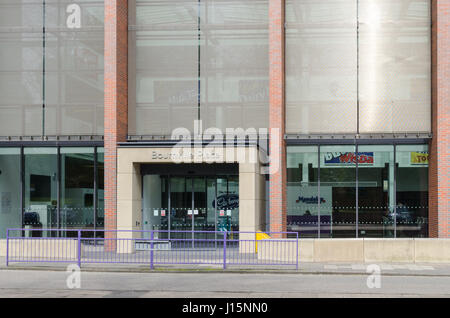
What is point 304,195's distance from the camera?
967 inches

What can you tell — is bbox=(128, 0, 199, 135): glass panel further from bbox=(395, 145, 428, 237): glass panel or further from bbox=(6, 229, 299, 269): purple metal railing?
bbox=(395, 145, 428, 237): glass panel

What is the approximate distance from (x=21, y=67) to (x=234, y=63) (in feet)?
30.7

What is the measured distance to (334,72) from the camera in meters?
24.4

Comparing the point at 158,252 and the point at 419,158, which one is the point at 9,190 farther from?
the point at 419,158

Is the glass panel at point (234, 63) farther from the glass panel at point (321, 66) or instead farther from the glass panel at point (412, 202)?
the glass panel at point (412, 202)

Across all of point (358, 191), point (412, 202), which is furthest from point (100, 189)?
point (412, 202)

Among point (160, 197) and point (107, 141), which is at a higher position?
point (107, 141)

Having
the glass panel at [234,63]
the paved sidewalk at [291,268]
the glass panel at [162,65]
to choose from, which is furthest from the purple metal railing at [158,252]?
the glass panel at [162,65]

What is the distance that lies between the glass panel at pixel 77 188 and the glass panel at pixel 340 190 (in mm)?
9817

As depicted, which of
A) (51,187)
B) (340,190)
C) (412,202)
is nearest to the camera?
(412,202)

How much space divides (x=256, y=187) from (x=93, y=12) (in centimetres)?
1025

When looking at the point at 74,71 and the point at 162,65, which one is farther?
the point at 162,65
